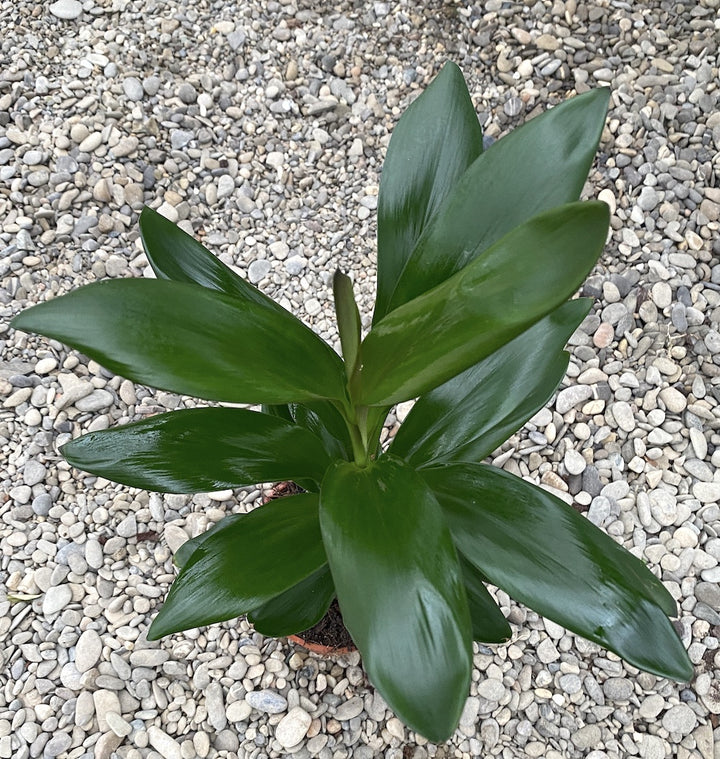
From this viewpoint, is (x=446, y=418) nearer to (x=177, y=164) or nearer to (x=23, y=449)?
(x=23, y=449)

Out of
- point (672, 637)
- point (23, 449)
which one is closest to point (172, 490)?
point (672, 637)

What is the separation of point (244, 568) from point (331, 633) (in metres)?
0.49

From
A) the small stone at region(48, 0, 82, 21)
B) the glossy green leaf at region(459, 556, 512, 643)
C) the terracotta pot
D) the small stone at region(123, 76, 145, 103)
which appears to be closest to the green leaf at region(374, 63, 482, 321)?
the glossy green leaf at region(459, 556, 512, 643)

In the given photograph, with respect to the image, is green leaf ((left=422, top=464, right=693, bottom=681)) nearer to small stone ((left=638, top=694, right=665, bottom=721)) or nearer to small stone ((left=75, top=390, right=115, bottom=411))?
small stone ((left=638, top=694, right=665, bottom=721))

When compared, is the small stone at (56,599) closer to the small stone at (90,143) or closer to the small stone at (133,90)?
the small stone at (90,143)

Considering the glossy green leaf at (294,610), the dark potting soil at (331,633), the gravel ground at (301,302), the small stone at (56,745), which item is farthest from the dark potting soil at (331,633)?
the small stone at (56,745)

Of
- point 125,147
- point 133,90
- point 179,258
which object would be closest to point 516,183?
point 179,258

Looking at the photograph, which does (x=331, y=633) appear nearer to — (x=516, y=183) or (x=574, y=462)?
(x=574, y=462)

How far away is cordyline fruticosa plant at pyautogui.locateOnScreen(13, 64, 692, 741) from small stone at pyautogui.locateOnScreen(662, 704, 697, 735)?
549 millimetres

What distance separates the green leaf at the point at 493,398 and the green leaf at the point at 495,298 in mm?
231

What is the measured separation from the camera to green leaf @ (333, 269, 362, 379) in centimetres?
66

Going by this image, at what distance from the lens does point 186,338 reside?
634 millimetres

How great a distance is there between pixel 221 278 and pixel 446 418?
12.9 inches

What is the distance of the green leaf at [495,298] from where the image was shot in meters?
0.55
